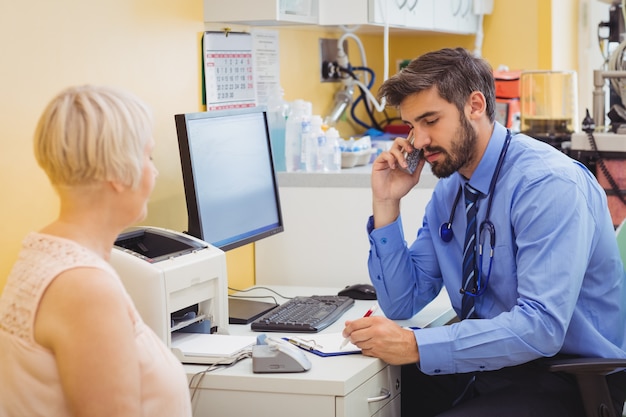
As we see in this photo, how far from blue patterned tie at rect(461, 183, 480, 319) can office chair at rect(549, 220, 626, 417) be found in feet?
0.90

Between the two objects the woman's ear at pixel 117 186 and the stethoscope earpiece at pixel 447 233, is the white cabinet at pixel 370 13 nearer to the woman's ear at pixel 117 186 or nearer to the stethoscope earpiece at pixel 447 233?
the stethoscope earpiece at pixel 447 233

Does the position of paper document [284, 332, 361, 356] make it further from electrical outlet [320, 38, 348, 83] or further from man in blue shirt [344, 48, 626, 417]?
electrical outlet [320, 38, 348, 83]

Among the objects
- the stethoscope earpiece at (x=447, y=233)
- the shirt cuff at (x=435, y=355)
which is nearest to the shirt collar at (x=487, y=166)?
the stethoscope earpiece at (x=447, y=233)

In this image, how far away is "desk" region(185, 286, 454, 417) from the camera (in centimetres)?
177

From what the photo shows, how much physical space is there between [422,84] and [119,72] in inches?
28.7

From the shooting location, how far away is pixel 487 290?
83.6 inches

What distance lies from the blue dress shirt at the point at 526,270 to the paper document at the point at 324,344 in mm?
154

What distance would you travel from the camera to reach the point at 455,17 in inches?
153

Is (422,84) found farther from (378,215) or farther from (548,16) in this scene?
(548,16)

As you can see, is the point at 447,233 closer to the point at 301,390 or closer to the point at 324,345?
the point at 324,345

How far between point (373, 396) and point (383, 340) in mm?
115

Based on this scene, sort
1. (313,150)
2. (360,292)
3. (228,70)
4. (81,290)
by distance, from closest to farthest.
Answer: (81,290) → (360,292) → (228,70) → (313,150)

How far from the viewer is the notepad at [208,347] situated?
1.90 metres

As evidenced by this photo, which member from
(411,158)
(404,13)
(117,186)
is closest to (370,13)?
(404,13)
